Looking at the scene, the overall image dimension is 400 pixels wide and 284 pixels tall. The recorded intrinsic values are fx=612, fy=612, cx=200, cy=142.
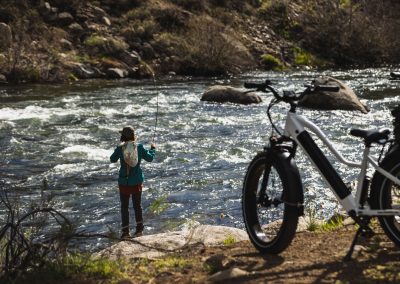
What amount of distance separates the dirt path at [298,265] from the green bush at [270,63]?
88.7 ft

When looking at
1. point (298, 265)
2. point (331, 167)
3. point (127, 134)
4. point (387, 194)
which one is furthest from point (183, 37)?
point (387, 194)

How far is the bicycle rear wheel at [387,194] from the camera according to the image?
14.6ft

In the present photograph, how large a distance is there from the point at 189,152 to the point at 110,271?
30.3 feet

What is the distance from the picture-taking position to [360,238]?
5.49 metres

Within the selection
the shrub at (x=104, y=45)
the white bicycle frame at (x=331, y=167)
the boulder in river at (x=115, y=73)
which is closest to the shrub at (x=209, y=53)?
the shrub at (x=104, y=45)

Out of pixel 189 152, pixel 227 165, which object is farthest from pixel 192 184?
pixel 189 152

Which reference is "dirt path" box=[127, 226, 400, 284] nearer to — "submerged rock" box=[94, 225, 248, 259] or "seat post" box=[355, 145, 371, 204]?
"seat post" box=[355, 145, 371, 204]

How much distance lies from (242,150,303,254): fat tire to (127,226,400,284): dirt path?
4.7 inches

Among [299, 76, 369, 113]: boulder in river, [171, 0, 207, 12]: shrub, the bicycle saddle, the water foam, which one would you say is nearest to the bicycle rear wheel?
the bicycle saddle

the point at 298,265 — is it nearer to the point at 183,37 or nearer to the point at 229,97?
the point at 229,97

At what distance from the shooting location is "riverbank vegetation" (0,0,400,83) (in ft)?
90.0

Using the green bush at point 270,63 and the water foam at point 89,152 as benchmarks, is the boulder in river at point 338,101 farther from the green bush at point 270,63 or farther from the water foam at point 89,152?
the green bush at point 270,63

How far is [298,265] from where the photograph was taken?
4.77 metres

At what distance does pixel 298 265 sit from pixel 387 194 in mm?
874
